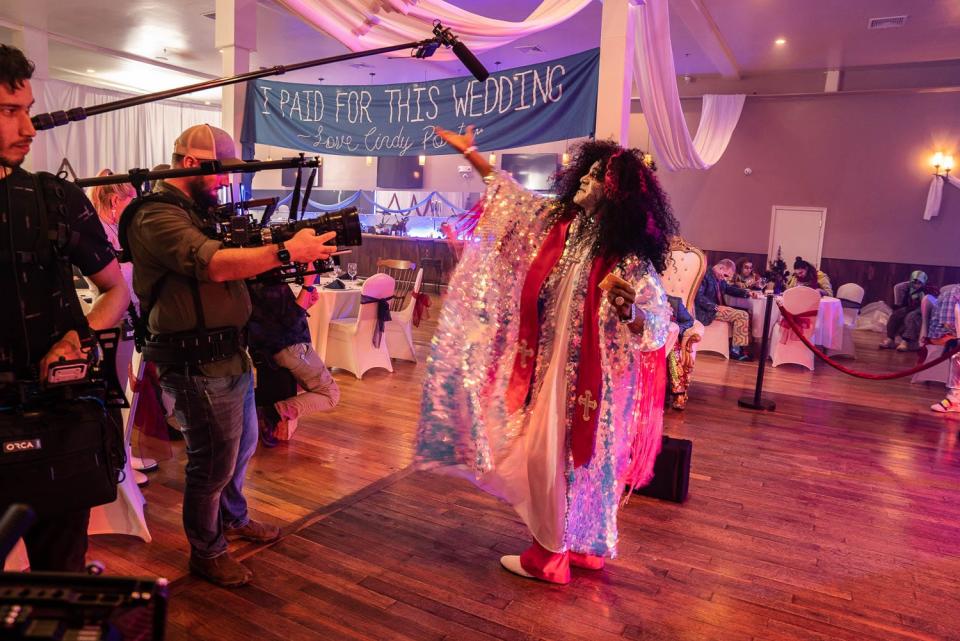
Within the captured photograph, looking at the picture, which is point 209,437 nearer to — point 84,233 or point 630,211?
point 84,233

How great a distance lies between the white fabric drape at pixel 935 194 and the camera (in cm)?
1000

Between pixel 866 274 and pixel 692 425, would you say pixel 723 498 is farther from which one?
pixel 866 274

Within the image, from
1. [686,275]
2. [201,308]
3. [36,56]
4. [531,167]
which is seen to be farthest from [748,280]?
[36,56]

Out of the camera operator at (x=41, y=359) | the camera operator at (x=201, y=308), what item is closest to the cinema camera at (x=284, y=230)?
the camera operator at (x=201, y=308)

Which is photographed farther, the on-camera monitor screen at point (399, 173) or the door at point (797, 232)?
the on-camera monitor screen at point (399, 173)

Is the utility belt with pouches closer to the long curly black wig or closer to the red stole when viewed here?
the red stole

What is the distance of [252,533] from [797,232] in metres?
10.9

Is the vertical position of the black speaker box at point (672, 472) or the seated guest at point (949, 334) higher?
the seated guest at point (949, 334)

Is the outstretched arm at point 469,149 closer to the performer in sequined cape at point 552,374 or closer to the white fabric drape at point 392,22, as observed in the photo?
the performer in sequined cape at point 552,374

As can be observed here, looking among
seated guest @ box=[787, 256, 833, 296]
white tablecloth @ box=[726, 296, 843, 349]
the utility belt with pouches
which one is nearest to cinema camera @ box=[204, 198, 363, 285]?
the utility belt with pouches

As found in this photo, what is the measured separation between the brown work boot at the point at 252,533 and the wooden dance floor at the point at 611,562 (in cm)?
5

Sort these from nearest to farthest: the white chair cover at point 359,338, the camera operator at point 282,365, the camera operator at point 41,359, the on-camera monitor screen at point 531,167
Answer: the camera operator at point 41,359, the camera operator at point 282,365, the white chair cover at point 359,338, the on-camera monitor screen at point 531,167

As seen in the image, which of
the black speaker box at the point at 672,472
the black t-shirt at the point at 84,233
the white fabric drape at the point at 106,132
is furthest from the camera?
the white fabric drape at the point at 106,132

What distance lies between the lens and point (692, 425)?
193 inches
